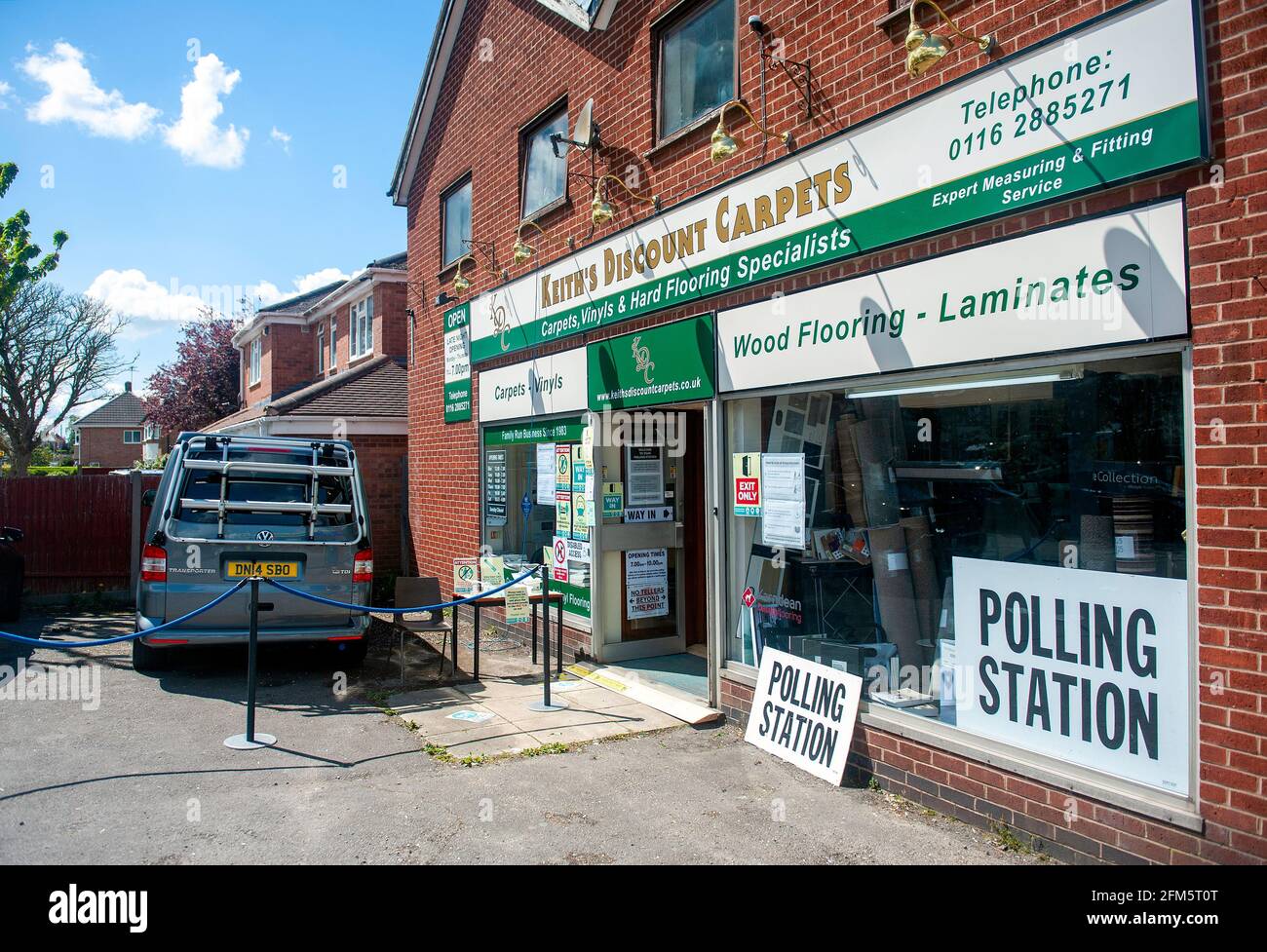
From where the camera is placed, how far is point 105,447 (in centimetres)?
6662

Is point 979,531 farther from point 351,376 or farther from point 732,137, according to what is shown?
point 351,376

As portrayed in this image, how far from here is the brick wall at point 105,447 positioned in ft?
217

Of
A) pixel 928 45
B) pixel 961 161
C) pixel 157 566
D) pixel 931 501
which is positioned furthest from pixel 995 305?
pixel 157 566

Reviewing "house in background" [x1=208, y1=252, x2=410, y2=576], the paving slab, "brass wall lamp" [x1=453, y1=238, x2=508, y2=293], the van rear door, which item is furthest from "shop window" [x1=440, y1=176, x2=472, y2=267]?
the paving slab

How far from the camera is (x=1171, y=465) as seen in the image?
394 cm

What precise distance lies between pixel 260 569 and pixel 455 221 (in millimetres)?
6202

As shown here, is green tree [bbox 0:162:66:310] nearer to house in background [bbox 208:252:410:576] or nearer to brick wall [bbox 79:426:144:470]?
house in background [bbox 208:252:410:576]

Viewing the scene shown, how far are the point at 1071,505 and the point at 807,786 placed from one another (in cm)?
233

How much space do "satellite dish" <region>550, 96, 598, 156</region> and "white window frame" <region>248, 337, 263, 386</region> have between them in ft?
65.7

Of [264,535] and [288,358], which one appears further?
[288,358]

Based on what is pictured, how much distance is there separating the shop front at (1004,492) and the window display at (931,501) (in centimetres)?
1

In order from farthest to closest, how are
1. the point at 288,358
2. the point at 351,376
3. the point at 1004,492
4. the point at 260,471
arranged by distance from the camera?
the point at 288,358, the point at 351,376, the point at 260,471, the point at 1004,492

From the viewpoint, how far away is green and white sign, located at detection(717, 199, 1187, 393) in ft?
12.7

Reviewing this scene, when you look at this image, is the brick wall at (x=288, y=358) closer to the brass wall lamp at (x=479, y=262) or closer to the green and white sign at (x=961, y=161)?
the brass wall lamp at (x=479, y=262)
